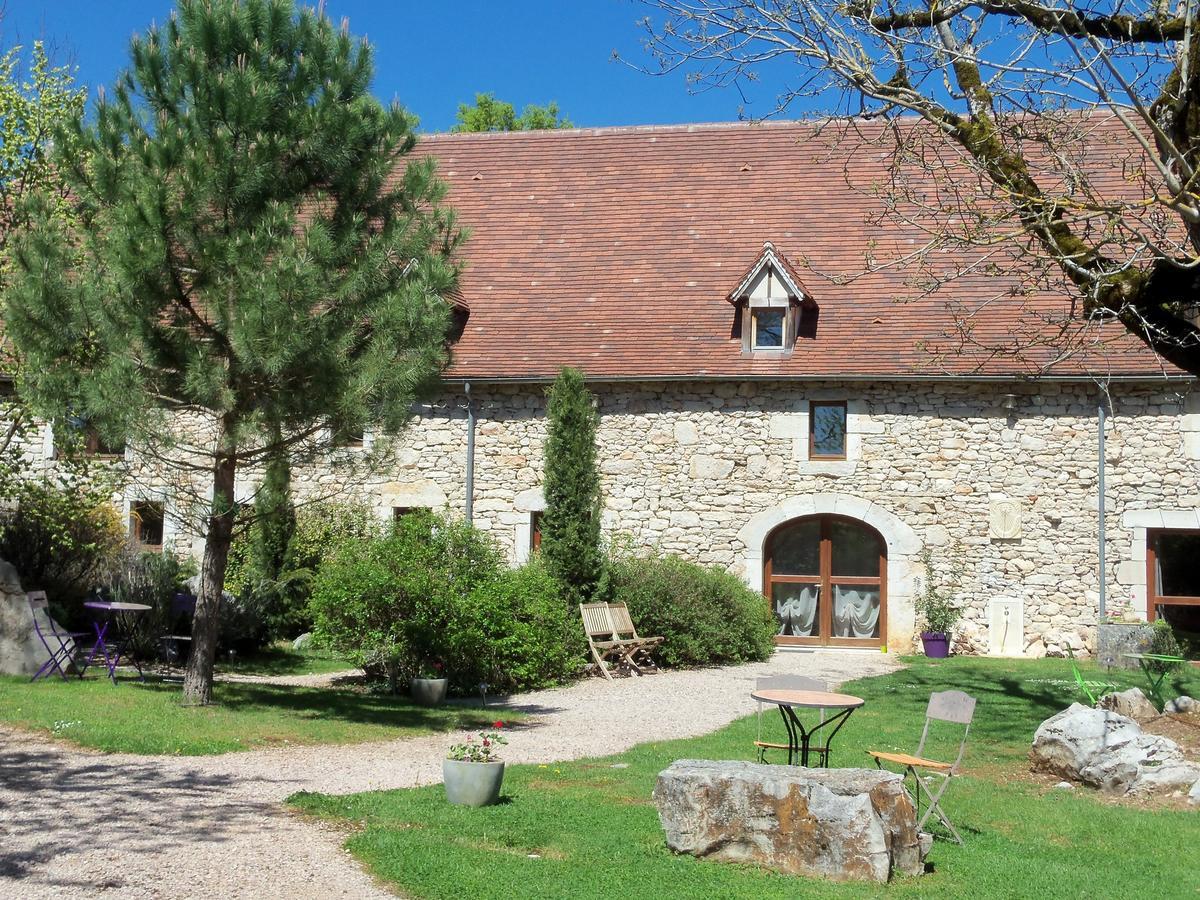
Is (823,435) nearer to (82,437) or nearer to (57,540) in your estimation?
(82,437)

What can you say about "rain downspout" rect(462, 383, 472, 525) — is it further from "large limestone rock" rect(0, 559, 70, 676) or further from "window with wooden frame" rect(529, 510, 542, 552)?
"large limestone rock" rect(0, 559, 70, 676)

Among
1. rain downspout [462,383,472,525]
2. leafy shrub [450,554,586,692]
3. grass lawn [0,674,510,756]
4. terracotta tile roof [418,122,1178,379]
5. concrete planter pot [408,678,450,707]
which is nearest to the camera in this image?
grass lawn [0,674,510,756]

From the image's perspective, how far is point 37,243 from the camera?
31.0 ft

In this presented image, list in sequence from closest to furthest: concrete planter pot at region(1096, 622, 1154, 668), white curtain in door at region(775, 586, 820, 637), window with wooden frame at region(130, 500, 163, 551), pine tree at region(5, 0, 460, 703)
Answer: pine tree at region(5, 0, 460, 703) < concrete planter pot at region(1096, 622, 1154, 668) < white curtain in door at region(775, 586, 820, 637) < window with wooden frame at region(130, 500, 163, 551)

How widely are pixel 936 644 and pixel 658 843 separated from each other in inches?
427

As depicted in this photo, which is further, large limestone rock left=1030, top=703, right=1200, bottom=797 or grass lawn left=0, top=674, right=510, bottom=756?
grass lawn left=0, top=674, right=510, bottom=756

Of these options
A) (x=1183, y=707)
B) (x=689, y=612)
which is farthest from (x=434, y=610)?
(x=1183, y=707)

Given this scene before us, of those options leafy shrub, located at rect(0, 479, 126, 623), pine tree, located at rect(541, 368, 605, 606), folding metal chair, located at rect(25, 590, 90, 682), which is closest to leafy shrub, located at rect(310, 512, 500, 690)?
folding metal chair, located at rect(25, 590, 90, 682)

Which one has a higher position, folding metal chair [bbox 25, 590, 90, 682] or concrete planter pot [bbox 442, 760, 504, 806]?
folding metal chair [bbox 25, 590, 90, 682]

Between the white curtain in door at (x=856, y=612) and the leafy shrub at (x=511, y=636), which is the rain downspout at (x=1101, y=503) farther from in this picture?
the leafy shrub at (x=511, y=636)

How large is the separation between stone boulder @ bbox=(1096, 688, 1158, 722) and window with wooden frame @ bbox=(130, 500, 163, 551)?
45.8 feet

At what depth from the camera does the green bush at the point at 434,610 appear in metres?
11.7

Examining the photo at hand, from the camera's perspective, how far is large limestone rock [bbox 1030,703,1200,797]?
7777 millimetres

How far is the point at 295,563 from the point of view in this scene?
1669cm
